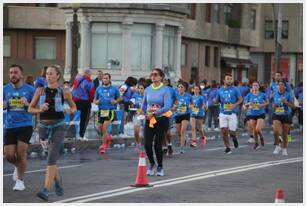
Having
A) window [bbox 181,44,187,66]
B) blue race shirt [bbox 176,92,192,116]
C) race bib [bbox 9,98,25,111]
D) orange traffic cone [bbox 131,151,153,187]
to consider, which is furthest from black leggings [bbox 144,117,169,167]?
window [bbox 181,44,187,66]

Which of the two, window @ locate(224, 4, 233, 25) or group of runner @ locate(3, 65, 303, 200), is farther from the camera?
window @ locate(224, 4, 233, 25)

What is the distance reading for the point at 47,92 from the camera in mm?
12414

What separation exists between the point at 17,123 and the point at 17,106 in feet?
0.77

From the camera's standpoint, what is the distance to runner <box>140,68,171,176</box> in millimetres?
15172

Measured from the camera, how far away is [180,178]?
14.8 m

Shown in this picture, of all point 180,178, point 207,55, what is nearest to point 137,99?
point 180,178

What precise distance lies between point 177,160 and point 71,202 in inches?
280

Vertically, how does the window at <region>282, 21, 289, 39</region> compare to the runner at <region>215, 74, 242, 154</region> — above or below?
above

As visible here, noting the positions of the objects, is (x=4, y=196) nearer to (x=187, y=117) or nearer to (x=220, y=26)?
(x=187, y=117)

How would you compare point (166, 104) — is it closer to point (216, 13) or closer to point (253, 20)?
point (216, 13)

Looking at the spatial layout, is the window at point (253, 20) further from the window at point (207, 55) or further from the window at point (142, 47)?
the window at point (142, 47)

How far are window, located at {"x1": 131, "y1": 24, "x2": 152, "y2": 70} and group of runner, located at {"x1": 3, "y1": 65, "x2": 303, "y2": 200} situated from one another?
45.2 feet

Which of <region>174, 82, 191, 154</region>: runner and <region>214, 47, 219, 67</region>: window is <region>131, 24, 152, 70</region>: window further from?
<region>214, 47, 219, 67</region>: window

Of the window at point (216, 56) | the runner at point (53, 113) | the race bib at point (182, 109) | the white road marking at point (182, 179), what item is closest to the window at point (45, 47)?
the window at point (216, 56)
